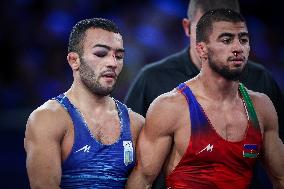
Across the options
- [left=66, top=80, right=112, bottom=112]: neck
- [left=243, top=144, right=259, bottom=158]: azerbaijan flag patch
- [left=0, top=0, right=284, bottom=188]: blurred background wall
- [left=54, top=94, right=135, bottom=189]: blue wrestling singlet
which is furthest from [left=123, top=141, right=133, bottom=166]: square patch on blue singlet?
[left=0, top=0, right=284, bottom=188]: blurred background wall

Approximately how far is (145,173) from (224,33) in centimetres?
93

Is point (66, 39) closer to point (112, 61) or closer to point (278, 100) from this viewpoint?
point (278, 100)

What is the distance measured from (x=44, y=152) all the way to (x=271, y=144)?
1.36 meters

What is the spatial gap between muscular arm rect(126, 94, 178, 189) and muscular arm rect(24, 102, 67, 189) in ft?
1.62

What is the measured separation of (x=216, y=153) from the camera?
4.01m

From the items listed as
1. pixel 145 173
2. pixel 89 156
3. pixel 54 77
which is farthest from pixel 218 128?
pixel 54 77

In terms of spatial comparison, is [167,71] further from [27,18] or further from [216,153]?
[27,18]

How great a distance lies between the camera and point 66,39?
7695 mm

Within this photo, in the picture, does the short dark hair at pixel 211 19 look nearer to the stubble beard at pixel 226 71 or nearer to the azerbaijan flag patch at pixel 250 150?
the stubble beard at pixel 226 71

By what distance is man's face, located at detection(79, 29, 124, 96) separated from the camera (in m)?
3.99

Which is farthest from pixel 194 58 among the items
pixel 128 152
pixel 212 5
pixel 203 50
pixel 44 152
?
pixel 44 152

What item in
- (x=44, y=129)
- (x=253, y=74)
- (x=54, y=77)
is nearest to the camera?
(x=44, y=129)

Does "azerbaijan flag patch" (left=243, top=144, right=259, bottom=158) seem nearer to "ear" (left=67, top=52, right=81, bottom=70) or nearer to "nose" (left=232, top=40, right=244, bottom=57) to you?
"nose" (left=232, top=40, right=244, bottom=57)

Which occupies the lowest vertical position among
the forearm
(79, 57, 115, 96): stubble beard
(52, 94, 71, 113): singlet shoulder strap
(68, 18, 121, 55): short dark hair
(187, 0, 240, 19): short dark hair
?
the forearm
